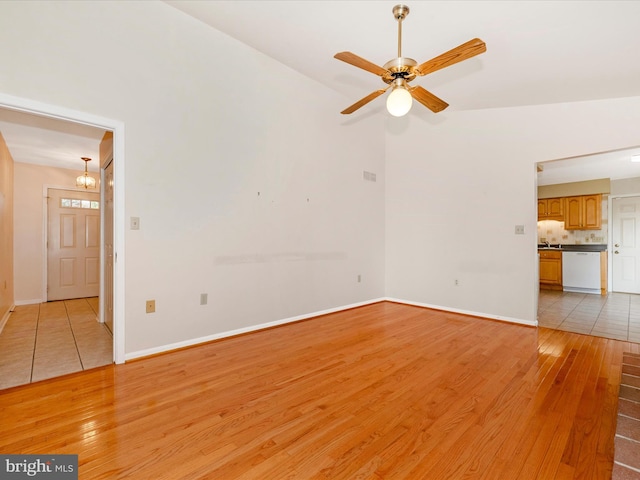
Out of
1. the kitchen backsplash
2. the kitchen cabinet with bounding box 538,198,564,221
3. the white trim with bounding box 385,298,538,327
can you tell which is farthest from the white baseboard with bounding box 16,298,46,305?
the kitchen backsplash

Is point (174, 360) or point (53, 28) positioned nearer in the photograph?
point (53, 28)

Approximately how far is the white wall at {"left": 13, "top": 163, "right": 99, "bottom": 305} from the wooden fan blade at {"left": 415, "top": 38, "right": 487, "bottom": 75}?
6579 mm

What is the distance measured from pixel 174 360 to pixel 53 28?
9.35ft

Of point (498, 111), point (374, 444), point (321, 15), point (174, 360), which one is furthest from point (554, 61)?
point (174, 360)

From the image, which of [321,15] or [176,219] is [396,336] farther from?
[321,15]

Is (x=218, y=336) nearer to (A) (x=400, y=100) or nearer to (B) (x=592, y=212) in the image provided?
(A) (x=400, y=100)

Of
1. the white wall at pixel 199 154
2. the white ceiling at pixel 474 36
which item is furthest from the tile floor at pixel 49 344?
the white ceiling at pixel 474 36

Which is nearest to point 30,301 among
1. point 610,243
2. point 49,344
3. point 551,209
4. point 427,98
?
point 49,344

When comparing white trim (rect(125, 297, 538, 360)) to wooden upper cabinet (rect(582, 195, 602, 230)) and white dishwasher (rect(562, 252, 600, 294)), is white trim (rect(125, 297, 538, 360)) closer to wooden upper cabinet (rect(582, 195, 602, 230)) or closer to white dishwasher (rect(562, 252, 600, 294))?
white dishwasher (rect(562, 252, 600, 294))

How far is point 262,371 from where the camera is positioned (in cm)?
257

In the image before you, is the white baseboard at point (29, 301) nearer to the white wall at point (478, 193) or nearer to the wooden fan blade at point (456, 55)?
the white wall at point (478, 193)

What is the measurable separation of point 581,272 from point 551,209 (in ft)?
5.39

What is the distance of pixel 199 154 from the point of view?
3166 millimetres

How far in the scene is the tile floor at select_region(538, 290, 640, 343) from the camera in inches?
152
